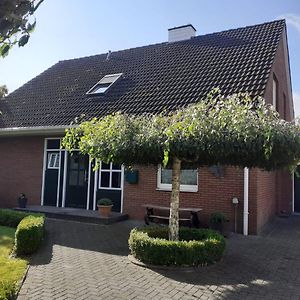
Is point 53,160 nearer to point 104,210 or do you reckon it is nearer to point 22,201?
point 22,201

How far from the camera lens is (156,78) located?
13.2 meters

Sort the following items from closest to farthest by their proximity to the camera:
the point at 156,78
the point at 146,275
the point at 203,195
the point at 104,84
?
the point at 146,275 → the point at 203,195 → the point at 156,78 → the point at 104,84

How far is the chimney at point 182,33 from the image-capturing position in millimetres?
15742

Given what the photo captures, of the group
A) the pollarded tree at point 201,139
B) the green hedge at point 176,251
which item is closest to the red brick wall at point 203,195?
the pollarded tree at point 201,139

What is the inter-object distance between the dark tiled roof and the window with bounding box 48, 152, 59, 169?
48.0 inches

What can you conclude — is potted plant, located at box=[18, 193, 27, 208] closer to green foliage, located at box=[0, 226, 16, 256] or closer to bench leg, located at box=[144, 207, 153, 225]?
green foliage, located at box=[0, 226, 16, 256]

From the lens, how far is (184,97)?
446 inches

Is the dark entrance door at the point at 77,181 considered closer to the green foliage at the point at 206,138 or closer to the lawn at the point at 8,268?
the lawn at the point at 8,268

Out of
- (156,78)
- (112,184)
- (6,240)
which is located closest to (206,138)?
(6,240)

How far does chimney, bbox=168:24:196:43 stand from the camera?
15742 mm

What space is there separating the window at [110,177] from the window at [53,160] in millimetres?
1952

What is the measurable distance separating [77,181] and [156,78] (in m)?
4.76

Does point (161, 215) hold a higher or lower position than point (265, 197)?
lower

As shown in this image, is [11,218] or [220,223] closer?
[220,223]
